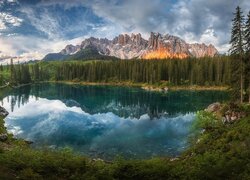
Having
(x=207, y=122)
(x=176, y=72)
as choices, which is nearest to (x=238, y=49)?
(x=207, y=122)

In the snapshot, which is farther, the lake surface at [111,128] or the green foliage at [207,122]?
the lake surface at [111,128]

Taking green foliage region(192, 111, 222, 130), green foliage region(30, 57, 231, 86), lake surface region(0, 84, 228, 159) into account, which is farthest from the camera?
green foliage region(30, 57, 231, 86)

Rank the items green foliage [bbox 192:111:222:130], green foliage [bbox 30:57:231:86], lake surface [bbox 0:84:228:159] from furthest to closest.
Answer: green foliage [bbox 30:57:231:86], lake surface [bbox 0:84:228:159], green foliage [bbox 192:111:222:130]

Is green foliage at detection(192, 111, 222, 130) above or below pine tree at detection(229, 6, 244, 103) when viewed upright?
below

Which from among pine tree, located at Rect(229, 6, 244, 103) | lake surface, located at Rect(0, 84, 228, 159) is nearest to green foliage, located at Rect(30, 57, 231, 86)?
lake surface, located at Rect(0, 84, 228, 159)

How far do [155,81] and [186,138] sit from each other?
4835 inches

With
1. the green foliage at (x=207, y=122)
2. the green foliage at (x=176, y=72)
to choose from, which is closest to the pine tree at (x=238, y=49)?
the green foliage at (x=207, y=122)

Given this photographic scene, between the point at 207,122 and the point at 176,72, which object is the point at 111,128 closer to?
the point at 207,122

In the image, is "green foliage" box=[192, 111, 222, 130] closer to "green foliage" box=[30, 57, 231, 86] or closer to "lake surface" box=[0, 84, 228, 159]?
"lake surface" box=[0, 84, 228, 159]

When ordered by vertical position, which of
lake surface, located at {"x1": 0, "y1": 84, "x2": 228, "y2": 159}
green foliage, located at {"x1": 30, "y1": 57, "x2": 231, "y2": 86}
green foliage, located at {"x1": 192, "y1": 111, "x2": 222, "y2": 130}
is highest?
green foliage, located at {"x1": 30, "y1": 57, "x2": 231, "y2": 86}

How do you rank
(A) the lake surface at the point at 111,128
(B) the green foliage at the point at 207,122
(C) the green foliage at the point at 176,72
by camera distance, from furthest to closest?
(C) the green foliage at the point at 176,72, (A) the lake surface at the point at 111,128, (B) the green foliage at the point at 207,122

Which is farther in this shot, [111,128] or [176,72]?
[176,72]

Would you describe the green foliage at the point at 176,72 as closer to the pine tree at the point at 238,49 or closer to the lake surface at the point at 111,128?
the lake surface at the point at 111,128

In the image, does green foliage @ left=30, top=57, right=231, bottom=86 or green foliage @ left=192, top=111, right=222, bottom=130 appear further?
Answer: green foliage @ left=30, top=57, right=231, bottom=86
